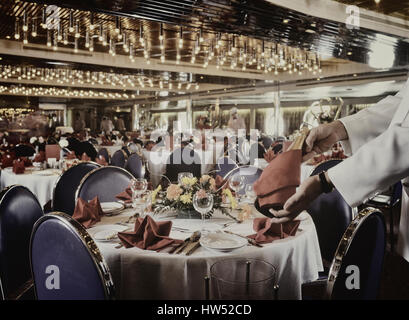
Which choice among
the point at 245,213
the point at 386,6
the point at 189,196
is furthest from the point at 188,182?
the point at 386,6

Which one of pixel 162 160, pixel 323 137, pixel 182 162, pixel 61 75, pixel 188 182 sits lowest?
pixel 162 160

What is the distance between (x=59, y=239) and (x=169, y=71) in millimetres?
11058

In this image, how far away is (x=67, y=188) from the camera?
3.34m

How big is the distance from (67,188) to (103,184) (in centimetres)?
72

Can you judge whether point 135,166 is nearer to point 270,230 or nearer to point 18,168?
point 18,168

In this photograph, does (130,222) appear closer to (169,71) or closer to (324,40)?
(324,40)

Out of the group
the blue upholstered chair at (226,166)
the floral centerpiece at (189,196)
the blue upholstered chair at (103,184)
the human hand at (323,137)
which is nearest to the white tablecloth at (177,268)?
the floral centerpiece at (189,196)

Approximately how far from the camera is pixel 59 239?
4.19 ft

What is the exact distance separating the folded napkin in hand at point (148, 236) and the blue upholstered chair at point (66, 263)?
39 cm

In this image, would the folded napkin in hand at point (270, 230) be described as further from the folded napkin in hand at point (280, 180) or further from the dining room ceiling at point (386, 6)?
the dining room ceiling at point (386, 6)

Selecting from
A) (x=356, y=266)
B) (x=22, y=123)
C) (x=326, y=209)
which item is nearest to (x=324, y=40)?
(x=326, y=209)

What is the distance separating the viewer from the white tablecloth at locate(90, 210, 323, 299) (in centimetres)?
153

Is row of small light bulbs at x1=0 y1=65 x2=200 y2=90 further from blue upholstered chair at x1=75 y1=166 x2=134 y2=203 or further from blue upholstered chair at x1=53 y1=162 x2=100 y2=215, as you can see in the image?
blue upholstered chair at x1=75 y1=166 x2=134 y2=203

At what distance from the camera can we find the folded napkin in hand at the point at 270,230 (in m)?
1.71
